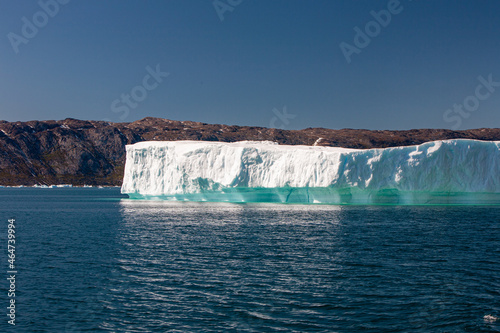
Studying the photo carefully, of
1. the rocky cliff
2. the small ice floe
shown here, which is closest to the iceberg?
the small ice floe

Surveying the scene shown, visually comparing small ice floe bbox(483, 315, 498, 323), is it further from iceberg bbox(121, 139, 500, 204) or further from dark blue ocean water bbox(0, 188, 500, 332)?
iceberg bbox(121, 139, 500, 204)

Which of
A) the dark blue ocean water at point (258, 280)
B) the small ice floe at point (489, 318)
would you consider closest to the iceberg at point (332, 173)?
the dark blue ocean water at point (258, 280)

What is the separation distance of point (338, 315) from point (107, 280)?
7.34 metres

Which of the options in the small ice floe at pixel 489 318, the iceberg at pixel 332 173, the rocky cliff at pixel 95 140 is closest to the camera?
the small ice floe at pixel 489 318

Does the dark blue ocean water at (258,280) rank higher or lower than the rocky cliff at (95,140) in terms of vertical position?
lower

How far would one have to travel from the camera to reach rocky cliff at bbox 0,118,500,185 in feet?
500

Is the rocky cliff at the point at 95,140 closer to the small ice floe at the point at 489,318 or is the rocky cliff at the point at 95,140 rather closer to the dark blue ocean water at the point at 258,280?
the dark blue ocean water at the point at 258,280

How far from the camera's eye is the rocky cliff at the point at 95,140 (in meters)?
152

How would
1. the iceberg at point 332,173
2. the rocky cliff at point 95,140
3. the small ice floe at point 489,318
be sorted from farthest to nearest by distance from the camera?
1. the rocky cliff at point 95,140
2. the iceberg at point 332,173
3. the small ice floe at point 489,318

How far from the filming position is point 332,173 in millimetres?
38156

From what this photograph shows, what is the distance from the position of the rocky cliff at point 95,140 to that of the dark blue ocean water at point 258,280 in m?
141

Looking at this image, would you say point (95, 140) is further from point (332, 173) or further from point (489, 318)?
point (489, 318)

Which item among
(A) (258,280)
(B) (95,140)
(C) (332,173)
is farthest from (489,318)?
(B) (95,140)

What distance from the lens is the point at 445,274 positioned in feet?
46.8
